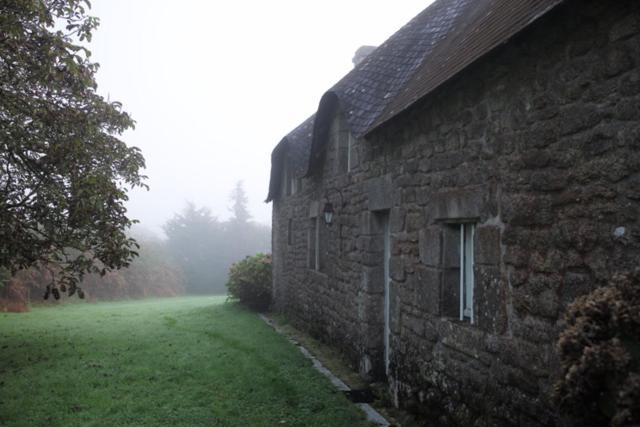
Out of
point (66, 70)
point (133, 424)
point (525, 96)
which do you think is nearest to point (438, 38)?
point (525, 96)

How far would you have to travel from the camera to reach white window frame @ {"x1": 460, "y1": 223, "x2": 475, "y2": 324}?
16.3 feet

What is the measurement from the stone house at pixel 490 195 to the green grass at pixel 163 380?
1214 millimetres

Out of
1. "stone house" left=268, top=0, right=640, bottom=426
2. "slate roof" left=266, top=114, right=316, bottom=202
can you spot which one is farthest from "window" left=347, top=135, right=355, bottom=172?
"slate roof" left=266, top=114, right=316, bottom=202

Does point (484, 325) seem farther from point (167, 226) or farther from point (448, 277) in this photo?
point (167, 226)

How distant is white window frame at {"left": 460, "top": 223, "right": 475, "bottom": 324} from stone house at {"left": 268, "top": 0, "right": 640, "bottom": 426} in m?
0.02

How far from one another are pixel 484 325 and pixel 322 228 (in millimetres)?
6311

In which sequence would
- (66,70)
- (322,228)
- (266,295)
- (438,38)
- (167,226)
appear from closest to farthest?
(66,70) → (438,38) → (322,228) → (266,295) → (167,226)

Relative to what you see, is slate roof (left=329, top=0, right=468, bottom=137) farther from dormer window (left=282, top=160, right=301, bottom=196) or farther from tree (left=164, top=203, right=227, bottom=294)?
tree (left=164, top=203, right=227, bottom=294)

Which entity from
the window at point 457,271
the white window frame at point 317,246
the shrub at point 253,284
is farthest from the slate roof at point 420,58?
the shrub at point 253,284

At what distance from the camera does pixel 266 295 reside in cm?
1599

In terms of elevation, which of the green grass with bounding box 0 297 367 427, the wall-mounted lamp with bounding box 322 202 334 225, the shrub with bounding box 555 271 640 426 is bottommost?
the green grass with bounding box 0 297 367 427

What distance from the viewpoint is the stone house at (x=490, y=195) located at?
3152mm

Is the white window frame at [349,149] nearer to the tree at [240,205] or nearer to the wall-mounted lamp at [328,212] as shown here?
the wall-mounted lamp at [328,212]

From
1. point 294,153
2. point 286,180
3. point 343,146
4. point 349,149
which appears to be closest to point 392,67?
point 349,149
